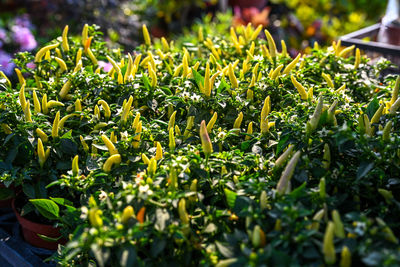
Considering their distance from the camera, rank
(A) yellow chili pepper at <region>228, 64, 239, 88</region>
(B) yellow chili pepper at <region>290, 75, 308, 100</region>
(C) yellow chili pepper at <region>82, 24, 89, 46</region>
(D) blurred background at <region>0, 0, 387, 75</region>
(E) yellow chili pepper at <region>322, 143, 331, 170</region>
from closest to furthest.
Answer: (E) yellow chili pepper at <region>322, 143, 331, 170</region>
(B) yellow chili pepper at <region>290, 75, 308, 100</region>
(A) yellow chili pepper at <region>228, 64, 239, 88</region>
(C) yellow chili pepper at <region>82, 24, 89, 46</region>
(D) blurred background at <region>0, 0, 387, 75</region>

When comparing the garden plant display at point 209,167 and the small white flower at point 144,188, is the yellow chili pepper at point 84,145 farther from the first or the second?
the small white flower at point 144,188

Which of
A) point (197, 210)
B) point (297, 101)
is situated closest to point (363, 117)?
point (297, 101)

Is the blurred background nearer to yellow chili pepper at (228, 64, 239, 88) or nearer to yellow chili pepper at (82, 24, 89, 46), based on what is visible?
yellow chili pepper at (82, 24, 89, 46)

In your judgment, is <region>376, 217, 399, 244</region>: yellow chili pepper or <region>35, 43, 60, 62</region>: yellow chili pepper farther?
<region>35, 43, 60, 62</region>: yellow chili pepper

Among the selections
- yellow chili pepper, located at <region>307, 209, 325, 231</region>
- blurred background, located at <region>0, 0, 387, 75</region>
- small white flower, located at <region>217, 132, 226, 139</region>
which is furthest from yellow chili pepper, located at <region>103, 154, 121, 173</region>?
blurred background, located at <region>0, 0, 387, 75</region>

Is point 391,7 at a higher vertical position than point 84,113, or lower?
lower

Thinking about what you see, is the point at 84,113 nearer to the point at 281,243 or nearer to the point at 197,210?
the point at 197,210

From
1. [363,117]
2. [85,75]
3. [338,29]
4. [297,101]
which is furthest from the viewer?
[338,29]

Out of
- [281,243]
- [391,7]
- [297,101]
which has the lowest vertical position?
[391,7]
